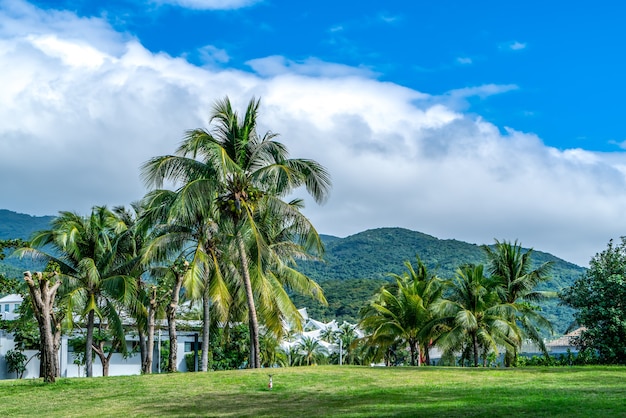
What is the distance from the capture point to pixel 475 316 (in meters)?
35.9

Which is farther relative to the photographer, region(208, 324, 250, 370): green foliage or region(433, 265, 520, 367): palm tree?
region(208, 324, 250, 370): green foliage

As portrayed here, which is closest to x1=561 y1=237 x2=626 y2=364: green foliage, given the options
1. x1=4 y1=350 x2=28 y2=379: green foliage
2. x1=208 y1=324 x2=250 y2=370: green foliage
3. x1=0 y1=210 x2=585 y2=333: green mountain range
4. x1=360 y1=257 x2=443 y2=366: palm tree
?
x1=360 y1=257 x2=443 y2=366: palm tree

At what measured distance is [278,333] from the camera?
29.5m

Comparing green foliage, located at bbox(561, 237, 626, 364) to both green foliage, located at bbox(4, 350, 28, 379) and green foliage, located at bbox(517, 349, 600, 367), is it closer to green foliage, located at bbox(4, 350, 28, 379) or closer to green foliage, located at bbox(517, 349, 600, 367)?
green foliage, located at bbox(517, 349, 600, 367)

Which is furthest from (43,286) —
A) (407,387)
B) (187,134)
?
(407,387)

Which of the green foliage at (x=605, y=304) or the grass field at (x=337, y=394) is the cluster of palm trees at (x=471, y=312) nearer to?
the green foliage at (x=605, y=304)

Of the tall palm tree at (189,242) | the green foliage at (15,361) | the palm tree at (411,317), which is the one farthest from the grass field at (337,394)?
the green foliage at (15,361)

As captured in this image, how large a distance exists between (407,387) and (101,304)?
22104mm

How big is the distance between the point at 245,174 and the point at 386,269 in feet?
501

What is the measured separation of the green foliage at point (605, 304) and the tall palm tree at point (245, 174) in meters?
10.9

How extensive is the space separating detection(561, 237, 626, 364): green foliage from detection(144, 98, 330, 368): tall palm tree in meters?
10.9

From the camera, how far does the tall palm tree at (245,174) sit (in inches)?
1073

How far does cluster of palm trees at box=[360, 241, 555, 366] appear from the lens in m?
35.2

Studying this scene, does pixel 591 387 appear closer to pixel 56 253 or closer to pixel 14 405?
pixel 14 405
